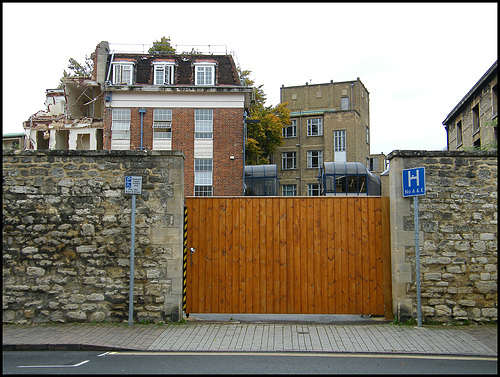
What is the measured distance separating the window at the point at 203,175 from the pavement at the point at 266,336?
19089 mm

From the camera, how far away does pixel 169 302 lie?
8594 mm

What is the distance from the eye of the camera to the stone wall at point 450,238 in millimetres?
8406

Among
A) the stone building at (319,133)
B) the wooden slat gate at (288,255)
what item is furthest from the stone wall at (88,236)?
the stone building at (319,133)

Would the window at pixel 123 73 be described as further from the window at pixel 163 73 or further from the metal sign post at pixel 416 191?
the metal sign post at pixel 416 191

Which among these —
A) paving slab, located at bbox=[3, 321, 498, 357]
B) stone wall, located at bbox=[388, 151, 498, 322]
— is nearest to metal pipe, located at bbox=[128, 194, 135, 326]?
paving slab, located at bbox=[3, 321, 498, 357]

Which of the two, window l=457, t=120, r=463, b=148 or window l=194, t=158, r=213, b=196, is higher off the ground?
window l=457, t=120, r=463, b=148

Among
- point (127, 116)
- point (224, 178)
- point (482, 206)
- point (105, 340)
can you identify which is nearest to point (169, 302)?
point (105, 340)

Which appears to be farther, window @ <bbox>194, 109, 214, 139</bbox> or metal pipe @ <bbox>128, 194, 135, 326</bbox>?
window @ <bbox>194, 109, 214, 139</bbox>

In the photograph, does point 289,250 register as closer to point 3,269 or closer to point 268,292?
point 268,292

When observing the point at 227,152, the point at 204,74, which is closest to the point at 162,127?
the point at 227,152

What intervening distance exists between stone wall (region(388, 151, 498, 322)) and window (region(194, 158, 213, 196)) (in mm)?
19822

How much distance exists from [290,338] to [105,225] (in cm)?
422

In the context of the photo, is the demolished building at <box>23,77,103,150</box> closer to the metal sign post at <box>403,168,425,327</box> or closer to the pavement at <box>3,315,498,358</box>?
the pavement at <box>3,315,498,358</box>

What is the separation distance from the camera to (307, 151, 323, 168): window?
151ft
